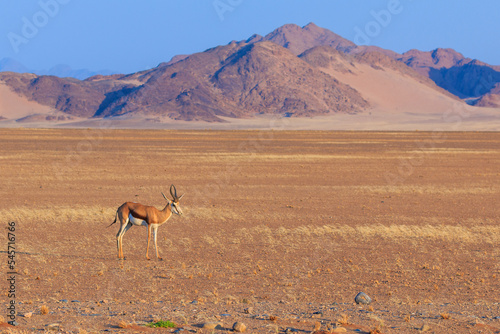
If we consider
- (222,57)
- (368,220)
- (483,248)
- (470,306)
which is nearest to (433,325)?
(470,306)

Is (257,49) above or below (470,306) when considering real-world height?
above

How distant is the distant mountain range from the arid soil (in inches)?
4411

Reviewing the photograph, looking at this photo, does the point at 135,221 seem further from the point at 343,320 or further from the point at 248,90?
the point at 248,90

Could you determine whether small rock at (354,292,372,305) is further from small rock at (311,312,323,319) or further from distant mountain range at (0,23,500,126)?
distant mountain range at (0,23,500,126)

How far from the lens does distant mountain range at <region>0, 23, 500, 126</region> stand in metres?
147

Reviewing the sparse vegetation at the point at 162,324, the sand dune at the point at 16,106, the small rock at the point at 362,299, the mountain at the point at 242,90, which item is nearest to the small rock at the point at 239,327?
the sparse vegetation at the point at 162,324

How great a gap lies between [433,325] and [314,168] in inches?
991

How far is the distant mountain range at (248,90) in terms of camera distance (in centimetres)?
14725

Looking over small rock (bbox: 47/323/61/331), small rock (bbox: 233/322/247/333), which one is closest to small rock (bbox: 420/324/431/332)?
small rock (bbox: 233/322/247/333)

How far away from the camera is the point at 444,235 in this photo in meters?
14.6

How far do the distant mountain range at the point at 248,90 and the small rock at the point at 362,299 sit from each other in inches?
4946

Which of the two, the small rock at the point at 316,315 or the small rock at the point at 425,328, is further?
the small rock at the point at 316,315

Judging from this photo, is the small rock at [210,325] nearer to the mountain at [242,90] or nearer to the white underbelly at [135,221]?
the white underbelly at [135,221]

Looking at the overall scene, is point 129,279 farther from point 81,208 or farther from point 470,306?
point 81,208
